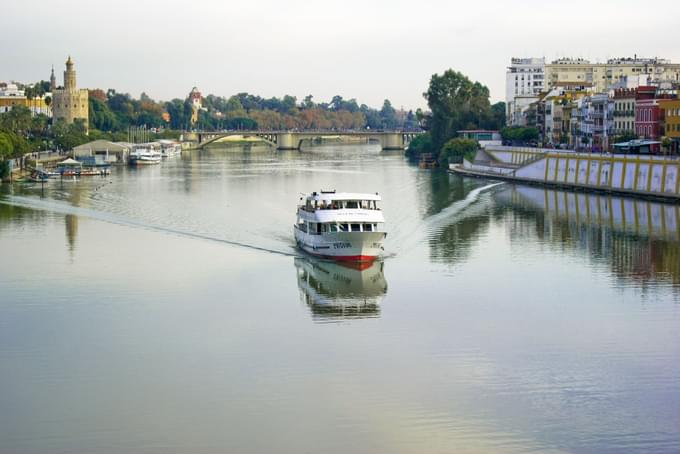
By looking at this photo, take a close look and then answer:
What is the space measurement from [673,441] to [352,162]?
5497 centimetres

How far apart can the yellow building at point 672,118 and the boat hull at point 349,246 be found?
2059 cm

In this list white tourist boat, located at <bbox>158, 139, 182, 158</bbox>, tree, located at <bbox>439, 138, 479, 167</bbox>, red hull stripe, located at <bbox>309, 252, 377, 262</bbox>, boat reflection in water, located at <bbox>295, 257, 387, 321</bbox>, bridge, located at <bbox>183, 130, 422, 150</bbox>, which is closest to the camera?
boat reflection in water, located at <bbox>295, 257, 387, 321</bbox>

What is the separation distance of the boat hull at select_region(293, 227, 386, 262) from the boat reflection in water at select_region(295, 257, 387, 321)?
132mm

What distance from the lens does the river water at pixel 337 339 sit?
11703mm

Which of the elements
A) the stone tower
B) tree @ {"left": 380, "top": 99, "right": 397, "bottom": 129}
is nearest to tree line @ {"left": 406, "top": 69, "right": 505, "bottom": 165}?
the stone tower

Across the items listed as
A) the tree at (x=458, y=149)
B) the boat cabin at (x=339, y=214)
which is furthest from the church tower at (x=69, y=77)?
the boat cabin at (x=339, y=214)

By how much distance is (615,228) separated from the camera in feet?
90.4

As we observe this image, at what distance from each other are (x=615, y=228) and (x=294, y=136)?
213 feet

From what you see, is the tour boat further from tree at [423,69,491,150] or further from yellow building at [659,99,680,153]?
tree at [423,69,491,150]

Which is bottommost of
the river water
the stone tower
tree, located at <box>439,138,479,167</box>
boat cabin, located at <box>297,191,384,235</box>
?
the river water

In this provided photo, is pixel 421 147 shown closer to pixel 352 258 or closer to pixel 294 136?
pixel 294 136

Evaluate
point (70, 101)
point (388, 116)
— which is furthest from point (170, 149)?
point (388, 116)

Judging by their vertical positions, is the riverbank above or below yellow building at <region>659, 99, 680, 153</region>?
below

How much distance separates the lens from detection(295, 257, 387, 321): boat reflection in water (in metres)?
17.3
